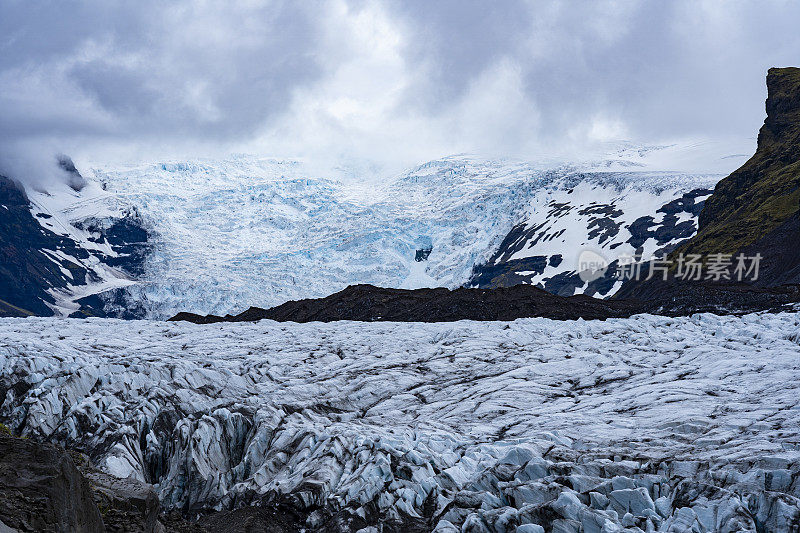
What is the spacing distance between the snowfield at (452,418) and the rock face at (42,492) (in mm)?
8977

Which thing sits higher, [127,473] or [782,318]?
[782,318]

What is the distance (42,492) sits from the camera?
10078mm

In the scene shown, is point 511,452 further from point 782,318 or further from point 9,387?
point 782,318

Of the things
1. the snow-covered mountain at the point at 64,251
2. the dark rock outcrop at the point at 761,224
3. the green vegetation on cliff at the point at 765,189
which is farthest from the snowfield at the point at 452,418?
the snow-covered mountain at the point at 64,251

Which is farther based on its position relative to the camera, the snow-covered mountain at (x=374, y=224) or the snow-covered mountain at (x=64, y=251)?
the snow-covered mountain at (x=64, y=251)

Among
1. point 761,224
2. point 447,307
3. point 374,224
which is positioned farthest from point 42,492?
point 374,224

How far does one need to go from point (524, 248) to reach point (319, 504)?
124 metres

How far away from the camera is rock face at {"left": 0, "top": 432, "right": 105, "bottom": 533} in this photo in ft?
31.2

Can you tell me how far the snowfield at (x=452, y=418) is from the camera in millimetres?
16516

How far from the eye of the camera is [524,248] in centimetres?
14012

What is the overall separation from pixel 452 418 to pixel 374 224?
112 metres

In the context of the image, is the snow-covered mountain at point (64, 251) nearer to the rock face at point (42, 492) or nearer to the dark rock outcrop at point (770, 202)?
the dark rock outcrop at point (770, 202)

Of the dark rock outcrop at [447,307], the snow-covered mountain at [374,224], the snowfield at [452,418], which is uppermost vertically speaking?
the snow-covered mountain at [374,224]

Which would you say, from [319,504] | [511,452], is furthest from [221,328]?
[511,452]
